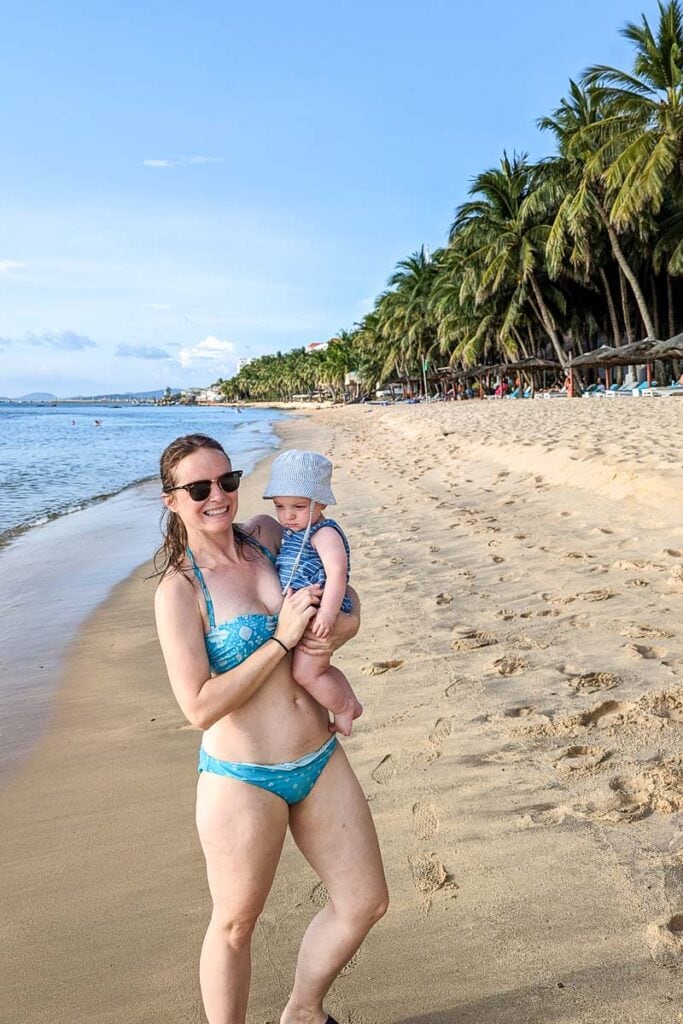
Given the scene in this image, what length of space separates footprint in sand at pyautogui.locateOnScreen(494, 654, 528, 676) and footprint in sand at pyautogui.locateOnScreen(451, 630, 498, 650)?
291 mm

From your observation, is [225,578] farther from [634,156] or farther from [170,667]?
[634,156]

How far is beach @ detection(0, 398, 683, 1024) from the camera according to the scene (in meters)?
2.39

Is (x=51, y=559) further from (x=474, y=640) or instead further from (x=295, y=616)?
(x=295, y=616)

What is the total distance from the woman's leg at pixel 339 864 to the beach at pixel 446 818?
46 centimetres

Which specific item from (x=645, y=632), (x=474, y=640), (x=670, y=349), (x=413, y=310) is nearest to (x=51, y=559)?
(x=474, y=640)

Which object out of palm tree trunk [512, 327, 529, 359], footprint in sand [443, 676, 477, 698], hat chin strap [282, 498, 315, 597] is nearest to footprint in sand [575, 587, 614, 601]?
footprint in sand [443, 676, 477, 698]

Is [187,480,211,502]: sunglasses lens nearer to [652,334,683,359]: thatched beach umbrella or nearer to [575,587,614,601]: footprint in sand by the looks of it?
[575,587,614,601]: footprint in sand

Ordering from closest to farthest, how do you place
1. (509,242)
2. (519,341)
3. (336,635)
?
(336,635) → (509,242) → (519,341)

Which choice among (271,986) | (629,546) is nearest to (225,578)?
(271,986)

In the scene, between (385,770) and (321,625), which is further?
(385,770)

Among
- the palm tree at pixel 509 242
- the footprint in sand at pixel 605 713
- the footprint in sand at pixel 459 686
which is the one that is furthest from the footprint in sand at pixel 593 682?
the palm tree at pixel 509 242

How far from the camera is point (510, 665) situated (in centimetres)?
465

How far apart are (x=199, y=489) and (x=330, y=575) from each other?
1.32 ft

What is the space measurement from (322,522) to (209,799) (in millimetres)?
752
